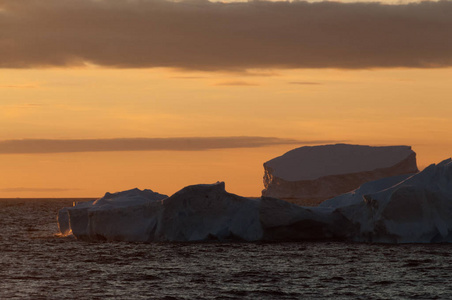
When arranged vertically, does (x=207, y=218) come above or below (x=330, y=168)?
below

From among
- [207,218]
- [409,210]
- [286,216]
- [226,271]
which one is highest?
[409,210]

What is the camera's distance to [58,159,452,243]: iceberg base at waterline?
39.7 m

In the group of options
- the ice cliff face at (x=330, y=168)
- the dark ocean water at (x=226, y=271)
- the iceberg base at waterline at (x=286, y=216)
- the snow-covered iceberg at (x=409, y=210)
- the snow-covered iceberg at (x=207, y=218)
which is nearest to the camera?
the dark ocean water at (x=226, y=271)

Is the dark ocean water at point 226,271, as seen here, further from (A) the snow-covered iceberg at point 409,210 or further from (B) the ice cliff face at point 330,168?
(B) the ice cliff face at point 330,168

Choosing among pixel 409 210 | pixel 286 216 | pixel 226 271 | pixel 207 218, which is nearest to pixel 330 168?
pixel 286 216

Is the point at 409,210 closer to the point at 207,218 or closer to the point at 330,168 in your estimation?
the point at 207,218

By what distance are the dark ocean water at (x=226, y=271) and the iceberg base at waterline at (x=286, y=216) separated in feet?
2.15

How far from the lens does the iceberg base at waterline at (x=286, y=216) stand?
130ft

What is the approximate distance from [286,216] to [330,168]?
63712 millimetres

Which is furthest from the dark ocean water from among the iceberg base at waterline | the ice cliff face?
the ice cliff face

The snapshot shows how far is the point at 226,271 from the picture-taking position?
32656 millimetres

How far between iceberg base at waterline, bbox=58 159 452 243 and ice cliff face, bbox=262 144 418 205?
184 feet

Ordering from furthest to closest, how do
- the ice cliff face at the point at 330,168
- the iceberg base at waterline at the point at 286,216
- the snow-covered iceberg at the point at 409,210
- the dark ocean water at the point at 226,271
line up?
the ice cliff face at the point at 330,168
the iceberg base at waterline at the point at 286,216
the snow-covered iceberg at the point at 409,210
the dark ocean water at the point at 226,271

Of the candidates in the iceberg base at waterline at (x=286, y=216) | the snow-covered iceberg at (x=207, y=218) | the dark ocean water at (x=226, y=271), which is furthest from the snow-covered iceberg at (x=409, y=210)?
the snow-covered iceberg at (x=207, y=218)
